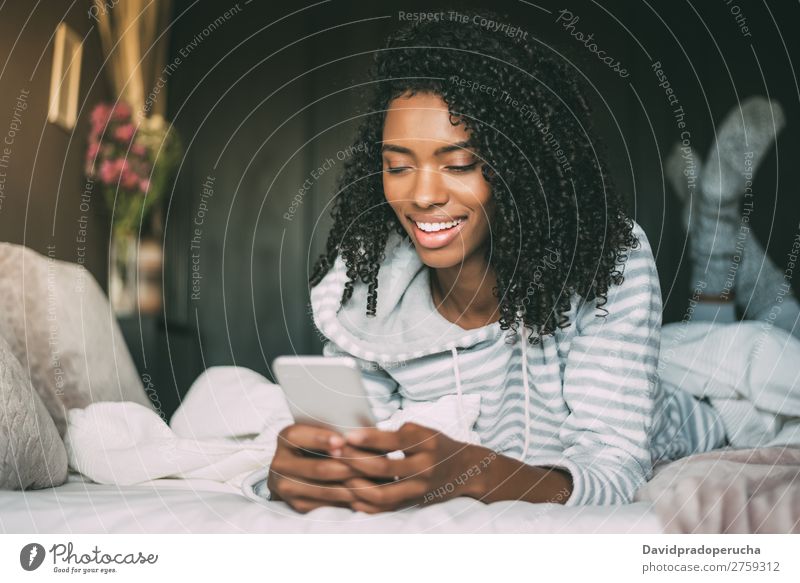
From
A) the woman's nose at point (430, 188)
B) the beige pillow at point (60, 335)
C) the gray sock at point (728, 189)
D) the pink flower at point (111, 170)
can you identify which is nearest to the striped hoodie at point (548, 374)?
the woman's nose at point (430, 188)

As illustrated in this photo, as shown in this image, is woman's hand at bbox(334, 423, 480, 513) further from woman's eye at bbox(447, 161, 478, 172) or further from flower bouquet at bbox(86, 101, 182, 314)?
flower bouquet at bbox(86, 101, 182, 314)

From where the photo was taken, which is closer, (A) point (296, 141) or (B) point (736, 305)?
(B) point (736, 305)

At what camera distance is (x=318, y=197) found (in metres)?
1.55

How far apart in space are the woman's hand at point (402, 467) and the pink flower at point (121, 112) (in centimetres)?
84

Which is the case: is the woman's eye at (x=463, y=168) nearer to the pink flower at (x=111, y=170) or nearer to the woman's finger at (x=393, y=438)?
the woman's finger at (x=393, y=438)

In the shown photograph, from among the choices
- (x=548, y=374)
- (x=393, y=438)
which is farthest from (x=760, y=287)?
(x=393, y=438)

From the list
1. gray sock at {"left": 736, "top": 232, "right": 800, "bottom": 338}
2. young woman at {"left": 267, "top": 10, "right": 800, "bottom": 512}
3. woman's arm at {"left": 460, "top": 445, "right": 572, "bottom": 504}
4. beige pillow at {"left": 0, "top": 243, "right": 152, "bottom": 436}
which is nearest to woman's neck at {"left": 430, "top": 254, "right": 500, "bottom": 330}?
young woman at {"left": 267, "top": 10, "right": 800, "bottom": 512}

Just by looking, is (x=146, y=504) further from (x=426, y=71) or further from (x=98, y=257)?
(x=98, y=257)

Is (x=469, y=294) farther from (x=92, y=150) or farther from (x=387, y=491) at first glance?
(x=92, y=150)

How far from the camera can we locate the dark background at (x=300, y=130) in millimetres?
1375

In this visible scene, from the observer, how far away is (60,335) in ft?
3.14

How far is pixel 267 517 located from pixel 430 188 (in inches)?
15.5
